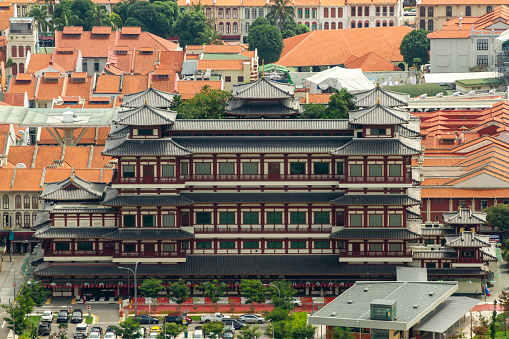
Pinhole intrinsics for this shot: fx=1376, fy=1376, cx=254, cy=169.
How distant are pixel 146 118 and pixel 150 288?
2017 centimetres

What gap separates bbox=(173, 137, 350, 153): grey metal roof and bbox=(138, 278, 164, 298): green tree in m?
16.2

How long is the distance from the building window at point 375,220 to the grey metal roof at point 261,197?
4611 mm

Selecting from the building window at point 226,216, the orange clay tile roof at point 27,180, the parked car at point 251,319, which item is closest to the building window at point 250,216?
the building window at point 226,216

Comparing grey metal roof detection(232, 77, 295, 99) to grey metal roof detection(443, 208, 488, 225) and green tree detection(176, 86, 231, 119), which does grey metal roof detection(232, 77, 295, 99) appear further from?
A: grey metal roof detection(443, 208, 488, 225)

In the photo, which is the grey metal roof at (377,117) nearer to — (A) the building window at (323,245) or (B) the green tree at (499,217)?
(A) the building window at (323,245)

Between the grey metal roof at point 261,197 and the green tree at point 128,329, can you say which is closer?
the green tree at point 128,329

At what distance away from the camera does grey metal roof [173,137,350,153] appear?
6358 inches

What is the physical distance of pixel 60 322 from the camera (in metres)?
152

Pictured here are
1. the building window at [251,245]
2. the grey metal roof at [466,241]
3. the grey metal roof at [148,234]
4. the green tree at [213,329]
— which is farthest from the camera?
the building window at [251,245]

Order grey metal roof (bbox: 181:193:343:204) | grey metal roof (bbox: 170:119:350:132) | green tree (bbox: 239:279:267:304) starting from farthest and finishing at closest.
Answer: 1. grey metal roof (bbox: 170:119:350:132)
2. grey metal roof (bbox: 181:193:343:204)
3. green tree (bbox: 239:279:267:304)

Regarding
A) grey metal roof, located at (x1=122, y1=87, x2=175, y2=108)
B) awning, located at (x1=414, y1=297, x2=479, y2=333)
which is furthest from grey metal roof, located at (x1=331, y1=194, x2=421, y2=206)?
grey metal roof, located at (x1=122, y1=87, x2=175, y2=108)

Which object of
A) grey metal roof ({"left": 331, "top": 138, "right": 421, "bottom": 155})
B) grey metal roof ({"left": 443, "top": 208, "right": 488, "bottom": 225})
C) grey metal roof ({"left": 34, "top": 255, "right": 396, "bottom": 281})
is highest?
grey metal roof ({"left": 331, "top": 138, "right": 421, "bottom": 155})

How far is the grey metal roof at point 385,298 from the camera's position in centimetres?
14062

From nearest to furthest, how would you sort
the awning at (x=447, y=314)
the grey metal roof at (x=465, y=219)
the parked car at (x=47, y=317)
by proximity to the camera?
the awning at (x=447, y=314), the parked car at (x=47, y=317), the grey metal roof at (x=465, y=219)
